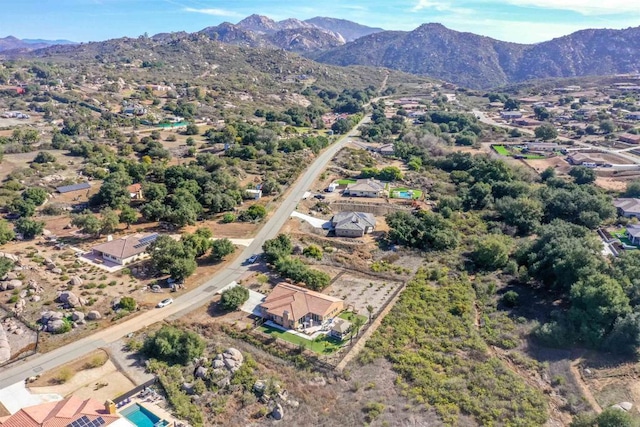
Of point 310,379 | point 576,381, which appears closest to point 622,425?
point 576,381

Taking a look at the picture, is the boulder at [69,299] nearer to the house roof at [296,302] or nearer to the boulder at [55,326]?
the boulder at [55,326]

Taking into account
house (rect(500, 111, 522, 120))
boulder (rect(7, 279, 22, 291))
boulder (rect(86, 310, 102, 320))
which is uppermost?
house (rect(500, 111, 522, 120))

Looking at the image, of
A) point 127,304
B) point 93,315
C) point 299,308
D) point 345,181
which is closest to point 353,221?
point 299,308

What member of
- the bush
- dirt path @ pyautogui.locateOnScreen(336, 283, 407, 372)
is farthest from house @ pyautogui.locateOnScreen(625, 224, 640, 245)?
dirt path @ pyautogui.locateOnScreen(336, 283, 407, 372)

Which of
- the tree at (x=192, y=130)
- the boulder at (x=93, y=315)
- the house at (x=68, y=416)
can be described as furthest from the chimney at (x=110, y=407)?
the tree at (x=192, y=130)

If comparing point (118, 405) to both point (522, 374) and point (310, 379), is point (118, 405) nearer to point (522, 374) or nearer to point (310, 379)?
point (310, 379)

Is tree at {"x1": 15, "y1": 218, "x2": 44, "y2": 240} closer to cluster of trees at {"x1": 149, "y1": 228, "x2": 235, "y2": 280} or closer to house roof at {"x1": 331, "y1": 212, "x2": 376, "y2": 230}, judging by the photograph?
cluster of trees at {"x1": 149, "y1": 228, "x2": 235, "y2": 280}
